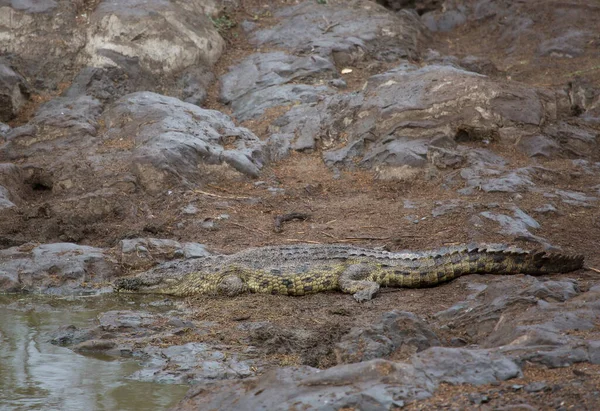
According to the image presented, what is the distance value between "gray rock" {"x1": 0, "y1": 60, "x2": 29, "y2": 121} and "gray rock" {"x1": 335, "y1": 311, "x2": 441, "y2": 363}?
30.1 feet

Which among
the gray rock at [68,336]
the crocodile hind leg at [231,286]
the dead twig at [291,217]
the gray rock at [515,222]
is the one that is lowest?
the crocodile hind leg at [231,286]

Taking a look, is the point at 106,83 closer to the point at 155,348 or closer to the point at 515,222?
the point at 515,222

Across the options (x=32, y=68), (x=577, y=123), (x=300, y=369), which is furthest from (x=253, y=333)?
(x=32, y=68)

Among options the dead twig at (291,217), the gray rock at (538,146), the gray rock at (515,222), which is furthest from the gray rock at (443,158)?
the dead twig at (291,217)

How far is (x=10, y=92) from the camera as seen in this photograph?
13.0 m

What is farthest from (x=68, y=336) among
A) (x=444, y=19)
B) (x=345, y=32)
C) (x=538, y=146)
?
(x=444, y=19)

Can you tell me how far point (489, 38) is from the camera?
17.5 m

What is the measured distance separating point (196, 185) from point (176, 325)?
4.37 metres

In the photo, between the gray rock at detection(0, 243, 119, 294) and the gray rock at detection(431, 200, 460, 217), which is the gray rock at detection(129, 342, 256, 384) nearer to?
the gray rock at detection(0, 243, 119, 294)

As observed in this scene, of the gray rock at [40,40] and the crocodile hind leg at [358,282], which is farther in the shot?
the gray rock at [40,40]

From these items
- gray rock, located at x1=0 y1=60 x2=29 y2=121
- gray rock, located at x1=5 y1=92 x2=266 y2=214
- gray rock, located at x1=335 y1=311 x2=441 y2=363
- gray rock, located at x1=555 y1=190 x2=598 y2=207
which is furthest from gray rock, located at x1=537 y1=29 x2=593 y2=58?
gray rock, located at x1=335 y1=311 x2=441 y2=363

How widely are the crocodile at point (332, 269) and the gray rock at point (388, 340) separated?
193 cm

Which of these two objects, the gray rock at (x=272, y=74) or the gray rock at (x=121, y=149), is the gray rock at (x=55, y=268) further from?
the gray rock at (x=272, y=74)

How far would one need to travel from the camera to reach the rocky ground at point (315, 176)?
494cm
